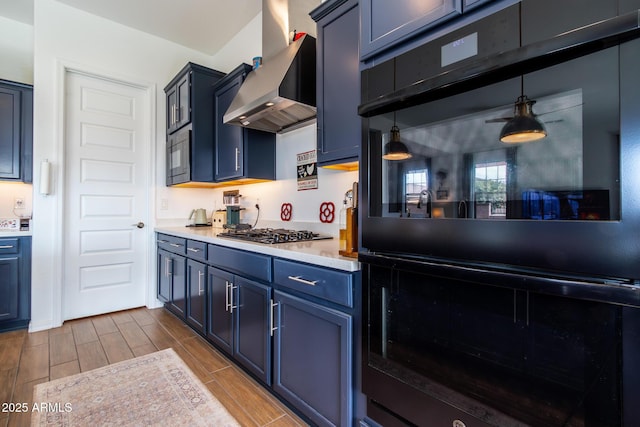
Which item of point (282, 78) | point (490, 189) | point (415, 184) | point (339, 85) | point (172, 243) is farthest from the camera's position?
point (172, 243)

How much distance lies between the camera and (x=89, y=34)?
10.3 ft

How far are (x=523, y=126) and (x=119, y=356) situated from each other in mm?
2895

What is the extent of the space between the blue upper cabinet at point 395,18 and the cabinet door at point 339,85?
27cm

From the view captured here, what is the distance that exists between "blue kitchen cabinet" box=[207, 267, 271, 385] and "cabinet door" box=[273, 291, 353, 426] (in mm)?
111

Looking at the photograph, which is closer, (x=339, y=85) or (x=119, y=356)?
(x=339, y=85)

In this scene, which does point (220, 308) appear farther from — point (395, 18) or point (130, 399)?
point (395, 18)

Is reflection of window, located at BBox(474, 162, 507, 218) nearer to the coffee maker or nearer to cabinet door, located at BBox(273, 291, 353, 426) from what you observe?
cabinet door, located at BBox(273, 291, 353, 426)

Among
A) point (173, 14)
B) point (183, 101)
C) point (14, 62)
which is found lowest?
point (183, 101)

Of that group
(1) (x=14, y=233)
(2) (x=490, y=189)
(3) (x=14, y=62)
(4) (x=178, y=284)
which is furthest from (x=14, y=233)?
(2) (x=490, y=189)

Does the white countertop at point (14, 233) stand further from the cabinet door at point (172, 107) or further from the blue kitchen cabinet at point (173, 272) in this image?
the cabinet door at point (172, 107)

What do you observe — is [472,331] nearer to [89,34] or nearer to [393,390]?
[393,390]

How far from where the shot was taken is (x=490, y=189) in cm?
85

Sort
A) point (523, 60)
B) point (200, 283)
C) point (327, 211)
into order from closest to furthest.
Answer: point (523, 60)
point (327, 211)
point (200, 283)

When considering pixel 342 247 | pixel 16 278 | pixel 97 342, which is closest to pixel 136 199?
pixel 16 278
